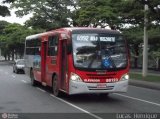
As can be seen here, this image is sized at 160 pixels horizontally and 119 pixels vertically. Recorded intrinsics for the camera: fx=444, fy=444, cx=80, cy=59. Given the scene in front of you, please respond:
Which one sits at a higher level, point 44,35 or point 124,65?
point 44,35

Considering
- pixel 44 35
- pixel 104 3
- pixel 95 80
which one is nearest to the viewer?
pixel 95 80

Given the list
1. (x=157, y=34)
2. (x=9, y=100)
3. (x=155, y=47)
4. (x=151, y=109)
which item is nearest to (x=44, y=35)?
(x=9, y=100)

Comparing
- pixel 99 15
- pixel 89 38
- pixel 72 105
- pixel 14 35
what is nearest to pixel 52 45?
pixel 89 38

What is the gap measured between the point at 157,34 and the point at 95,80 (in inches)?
1154

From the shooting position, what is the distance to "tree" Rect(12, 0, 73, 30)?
6257 cm

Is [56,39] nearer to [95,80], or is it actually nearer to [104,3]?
[95,80]

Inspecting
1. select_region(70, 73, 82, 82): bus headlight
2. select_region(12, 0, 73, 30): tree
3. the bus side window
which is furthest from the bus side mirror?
select_region(12, 0, 73, 30): tree

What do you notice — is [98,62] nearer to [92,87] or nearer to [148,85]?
[92,87]

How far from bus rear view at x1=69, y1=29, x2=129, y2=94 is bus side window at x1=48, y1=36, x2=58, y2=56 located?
239 centimetres

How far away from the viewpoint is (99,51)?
17.0m

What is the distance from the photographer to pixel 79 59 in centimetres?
1680

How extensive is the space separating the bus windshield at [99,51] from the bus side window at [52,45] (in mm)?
2405

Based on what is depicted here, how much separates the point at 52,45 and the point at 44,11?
147ft

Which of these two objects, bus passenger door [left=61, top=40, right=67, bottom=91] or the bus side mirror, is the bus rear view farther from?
bus passenger door [left=61, top=40, right=67, bottom=91]
